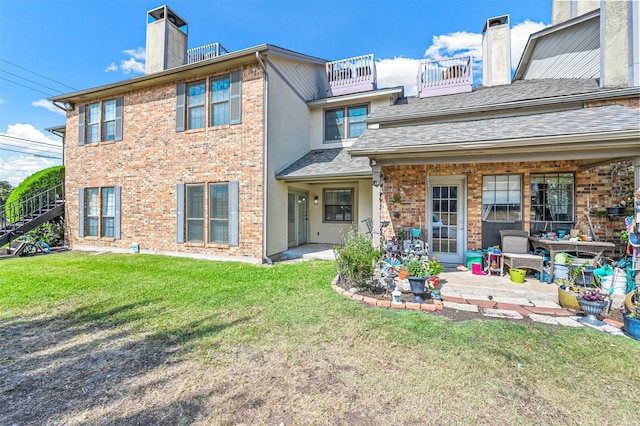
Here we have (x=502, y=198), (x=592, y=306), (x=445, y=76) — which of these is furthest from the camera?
(x=445, y=76)

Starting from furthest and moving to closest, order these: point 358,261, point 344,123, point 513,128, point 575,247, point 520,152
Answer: point 344,123
point 513,128
point 575,247
point 520,152
point 358,261

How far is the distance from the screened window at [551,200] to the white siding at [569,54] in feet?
14.3

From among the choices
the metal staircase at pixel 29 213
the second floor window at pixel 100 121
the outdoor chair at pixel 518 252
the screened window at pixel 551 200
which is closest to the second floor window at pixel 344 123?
the screened window at pixel 551 200

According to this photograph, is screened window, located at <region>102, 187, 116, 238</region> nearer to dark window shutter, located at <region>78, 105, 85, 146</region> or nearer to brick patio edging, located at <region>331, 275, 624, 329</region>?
dark window shutter, located at <region>78, 105, 85, 146</region>

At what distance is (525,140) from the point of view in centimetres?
489

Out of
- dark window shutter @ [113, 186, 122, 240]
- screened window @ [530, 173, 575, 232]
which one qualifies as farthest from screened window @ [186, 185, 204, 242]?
screened window @ [530, 173, 575, 232]

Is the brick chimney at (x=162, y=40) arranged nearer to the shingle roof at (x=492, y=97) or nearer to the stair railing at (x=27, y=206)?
the stair railing at (x=27, y=206)

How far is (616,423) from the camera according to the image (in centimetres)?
206

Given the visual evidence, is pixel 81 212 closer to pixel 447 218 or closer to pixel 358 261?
pixel 358 261

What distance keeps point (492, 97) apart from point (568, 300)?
6.11m

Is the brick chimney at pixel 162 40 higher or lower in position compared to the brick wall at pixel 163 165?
higher

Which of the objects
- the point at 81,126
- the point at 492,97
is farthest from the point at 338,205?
the point at 81,126

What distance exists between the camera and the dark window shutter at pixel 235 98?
8203mm

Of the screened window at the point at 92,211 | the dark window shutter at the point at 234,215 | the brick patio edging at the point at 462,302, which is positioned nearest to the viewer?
the brick patio edging at the point at 462,302
